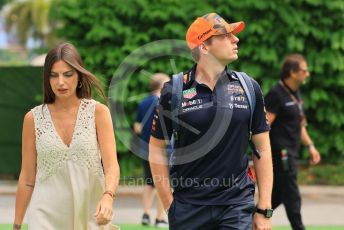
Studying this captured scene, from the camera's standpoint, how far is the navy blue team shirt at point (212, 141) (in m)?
5.12

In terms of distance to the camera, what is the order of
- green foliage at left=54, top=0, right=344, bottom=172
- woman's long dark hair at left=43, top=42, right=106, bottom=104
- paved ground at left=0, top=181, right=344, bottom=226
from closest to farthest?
woman's long dark hair at left=43, top=42, right=106, bottom=104 < paved ground at left=0, top=181, right=344, bottom=226 < green foliage at left=54, top=0, right=344, bottom=172

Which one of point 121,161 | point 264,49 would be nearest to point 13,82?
point 121,161

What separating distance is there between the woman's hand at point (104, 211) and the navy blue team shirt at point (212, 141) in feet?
1.65

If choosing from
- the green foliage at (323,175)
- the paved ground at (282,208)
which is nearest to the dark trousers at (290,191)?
the paved ground at (282,208)

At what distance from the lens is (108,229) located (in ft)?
16.8

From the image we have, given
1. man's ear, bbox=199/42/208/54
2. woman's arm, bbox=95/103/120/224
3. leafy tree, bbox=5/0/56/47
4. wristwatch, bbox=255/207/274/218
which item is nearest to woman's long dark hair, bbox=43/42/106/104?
woman's arm, bbox=95/103/120/224

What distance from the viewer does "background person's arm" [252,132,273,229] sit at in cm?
519

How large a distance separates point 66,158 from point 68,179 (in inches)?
4.9

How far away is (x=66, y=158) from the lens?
5.12m

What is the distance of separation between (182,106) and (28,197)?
108cm

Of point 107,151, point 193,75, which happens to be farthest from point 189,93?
point 107,151

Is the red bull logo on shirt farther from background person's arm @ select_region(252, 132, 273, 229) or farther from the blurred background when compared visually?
the blurred background

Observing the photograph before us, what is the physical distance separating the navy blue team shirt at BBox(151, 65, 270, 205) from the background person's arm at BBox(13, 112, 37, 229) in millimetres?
787

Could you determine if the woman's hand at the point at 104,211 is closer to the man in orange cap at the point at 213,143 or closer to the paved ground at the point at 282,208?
the man in orange cap at the point at 213,143
